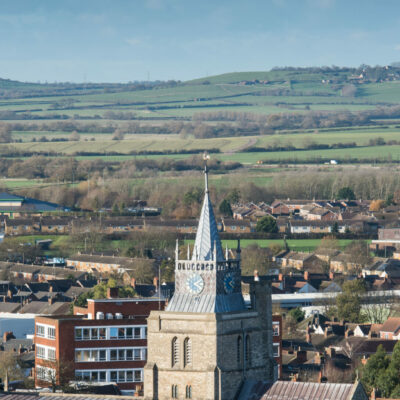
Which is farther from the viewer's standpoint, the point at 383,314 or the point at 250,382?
the point at 383,314

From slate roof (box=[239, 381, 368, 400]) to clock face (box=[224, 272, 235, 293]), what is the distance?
2.43m

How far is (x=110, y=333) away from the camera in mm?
66125

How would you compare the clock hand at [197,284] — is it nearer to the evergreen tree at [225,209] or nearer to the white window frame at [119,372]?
the white window frame at [119,372]

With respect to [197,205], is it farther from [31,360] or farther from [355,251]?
[31,360]

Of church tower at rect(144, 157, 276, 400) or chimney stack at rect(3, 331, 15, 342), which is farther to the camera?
chimney stack at rect(3, 331, 15, 342)

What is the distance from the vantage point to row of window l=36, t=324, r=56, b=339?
65812 millimetres

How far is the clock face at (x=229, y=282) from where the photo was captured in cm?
4097

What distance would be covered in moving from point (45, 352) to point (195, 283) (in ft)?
86.7

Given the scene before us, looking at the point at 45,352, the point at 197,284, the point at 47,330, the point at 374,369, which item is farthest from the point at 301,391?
the point at 45,352

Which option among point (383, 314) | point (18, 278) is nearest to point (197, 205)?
point (18, 278)

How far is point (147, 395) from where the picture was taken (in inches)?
1606

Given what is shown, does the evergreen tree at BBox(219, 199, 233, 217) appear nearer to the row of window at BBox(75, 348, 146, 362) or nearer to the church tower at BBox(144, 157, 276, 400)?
the row of window at BBox(75, 348, 146, 362)

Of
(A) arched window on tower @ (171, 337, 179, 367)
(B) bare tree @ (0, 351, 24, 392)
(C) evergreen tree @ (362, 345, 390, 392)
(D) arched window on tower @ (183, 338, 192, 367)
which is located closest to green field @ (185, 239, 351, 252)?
(B) bare tree @ (0, 351, 24, 392)

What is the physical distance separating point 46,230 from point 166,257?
35035mm
